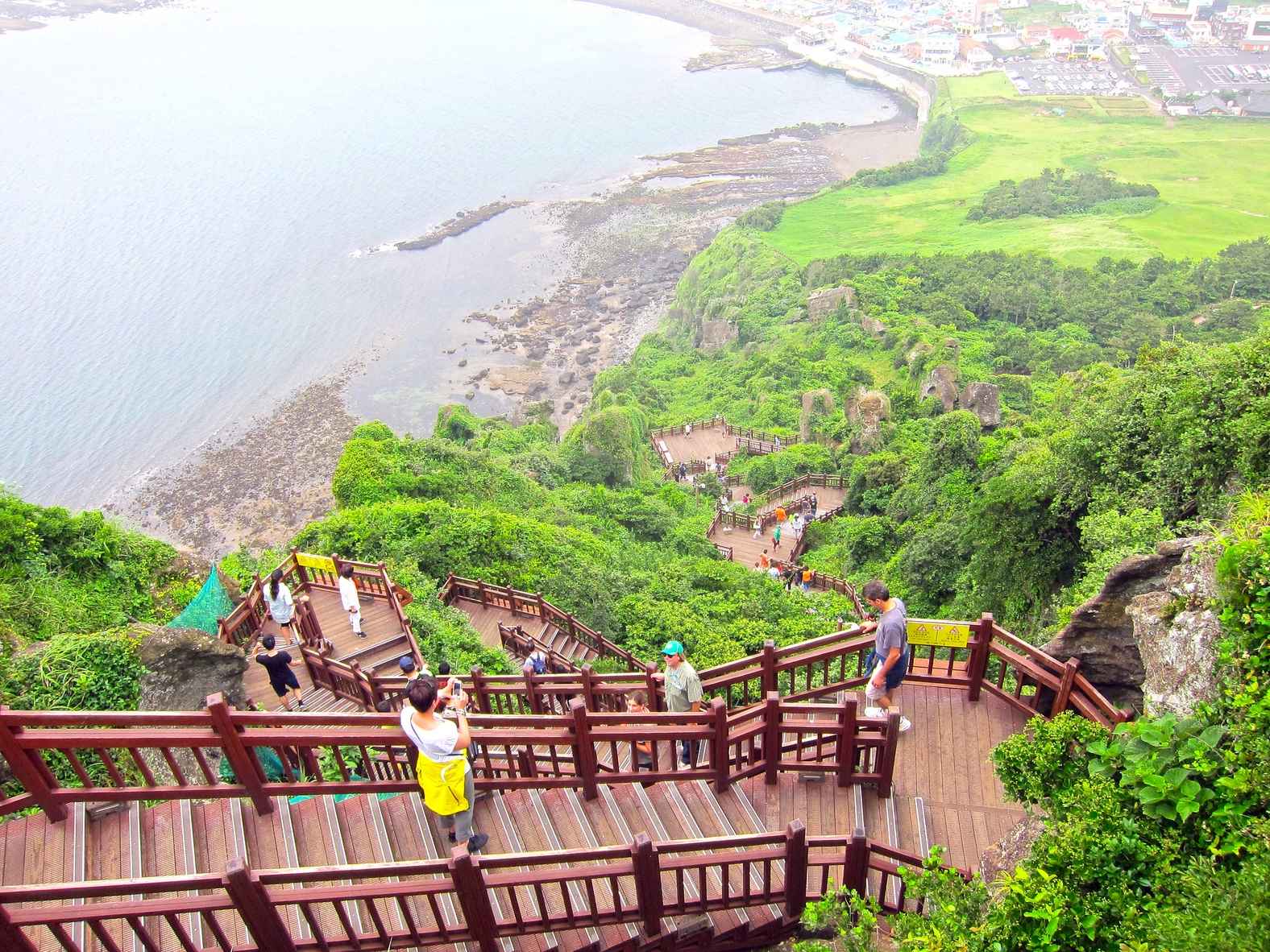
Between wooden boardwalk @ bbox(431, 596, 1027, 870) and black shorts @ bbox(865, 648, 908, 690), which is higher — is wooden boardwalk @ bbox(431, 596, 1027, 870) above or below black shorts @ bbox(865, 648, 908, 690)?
below

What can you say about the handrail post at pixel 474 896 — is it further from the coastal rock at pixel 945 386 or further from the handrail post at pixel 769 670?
the coastal rock at pixel 945 386

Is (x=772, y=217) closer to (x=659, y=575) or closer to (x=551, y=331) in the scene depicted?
(x=551, y=331)

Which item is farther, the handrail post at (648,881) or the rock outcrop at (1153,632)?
the rock outcrop at (1153,632)

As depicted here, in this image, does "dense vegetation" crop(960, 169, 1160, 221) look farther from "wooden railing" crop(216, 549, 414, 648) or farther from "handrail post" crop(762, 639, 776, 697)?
"handrail post" crop(762, 639, 776, 697)

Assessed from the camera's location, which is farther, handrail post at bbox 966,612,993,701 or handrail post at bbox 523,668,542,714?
handrail post at bbox 523,668,542,714

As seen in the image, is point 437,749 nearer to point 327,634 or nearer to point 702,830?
point 702,830

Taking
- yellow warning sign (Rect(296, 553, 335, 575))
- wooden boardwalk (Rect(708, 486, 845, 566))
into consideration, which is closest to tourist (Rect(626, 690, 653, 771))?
yellow warning sign (Rect(296, 553, 335, 575))

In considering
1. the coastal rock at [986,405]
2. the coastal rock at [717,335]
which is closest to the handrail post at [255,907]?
the coastal rock at [986,405]

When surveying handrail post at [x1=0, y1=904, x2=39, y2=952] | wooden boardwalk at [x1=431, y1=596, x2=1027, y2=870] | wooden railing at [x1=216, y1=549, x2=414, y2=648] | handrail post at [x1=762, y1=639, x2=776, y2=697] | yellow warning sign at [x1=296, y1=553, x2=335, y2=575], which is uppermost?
handrail post at [x1=0, y1=904, x2=39, y2=952]
